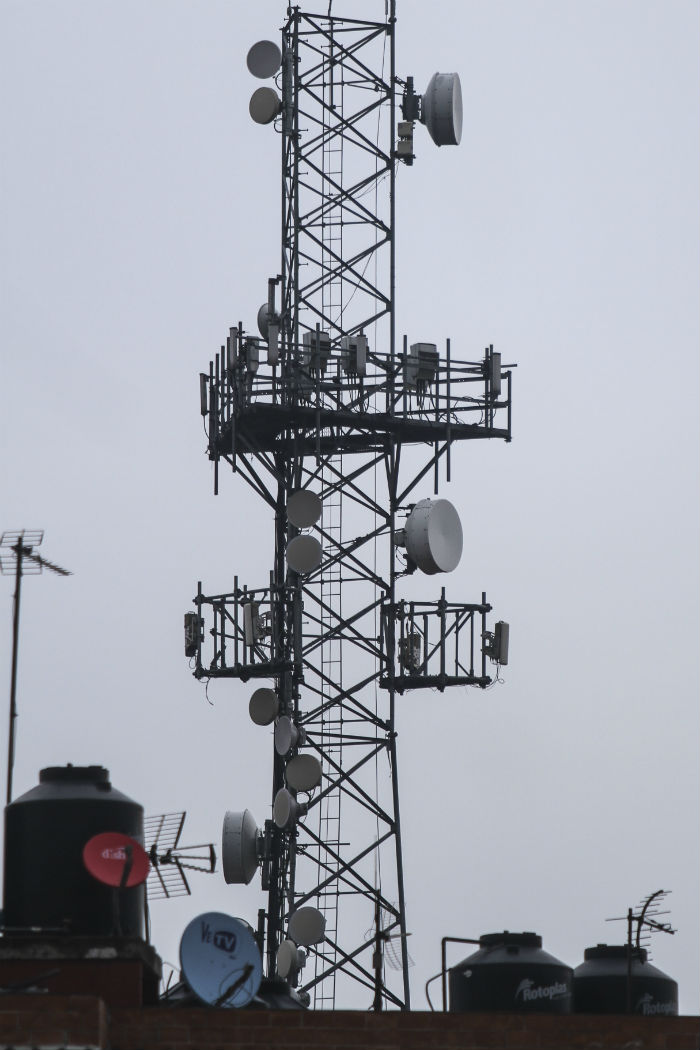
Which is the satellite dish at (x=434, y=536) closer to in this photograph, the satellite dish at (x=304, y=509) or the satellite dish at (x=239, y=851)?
the satellite dish at (x=304, y=509)

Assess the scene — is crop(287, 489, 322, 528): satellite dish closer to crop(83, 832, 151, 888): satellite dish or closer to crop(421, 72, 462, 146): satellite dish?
crop(421, 72, 462, 146): satellite dish

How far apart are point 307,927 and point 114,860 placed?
35.3ft

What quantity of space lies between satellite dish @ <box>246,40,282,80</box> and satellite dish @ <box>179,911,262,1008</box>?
63.4 ft

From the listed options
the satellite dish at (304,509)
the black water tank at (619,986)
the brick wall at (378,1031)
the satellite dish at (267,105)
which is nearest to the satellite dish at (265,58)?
the satellite dish at (267,105)

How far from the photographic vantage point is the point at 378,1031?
117 ft

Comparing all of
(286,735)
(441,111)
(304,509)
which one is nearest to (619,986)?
(286,735)

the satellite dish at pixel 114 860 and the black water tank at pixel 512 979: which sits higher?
the satellite dish at pixel 114 860

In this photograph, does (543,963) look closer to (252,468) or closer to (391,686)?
(391,686)

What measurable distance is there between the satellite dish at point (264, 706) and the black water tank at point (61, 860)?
36.0 feet

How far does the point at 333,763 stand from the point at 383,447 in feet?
18.1

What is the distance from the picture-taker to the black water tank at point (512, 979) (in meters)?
38.7

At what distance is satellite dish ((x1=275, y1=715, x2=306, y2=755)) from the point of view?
4778 cm

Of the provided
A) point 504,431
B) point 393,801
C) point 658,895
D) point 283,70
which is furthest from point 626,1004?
point 283,70

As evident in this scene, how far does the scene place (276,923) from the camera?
47.8 metres
